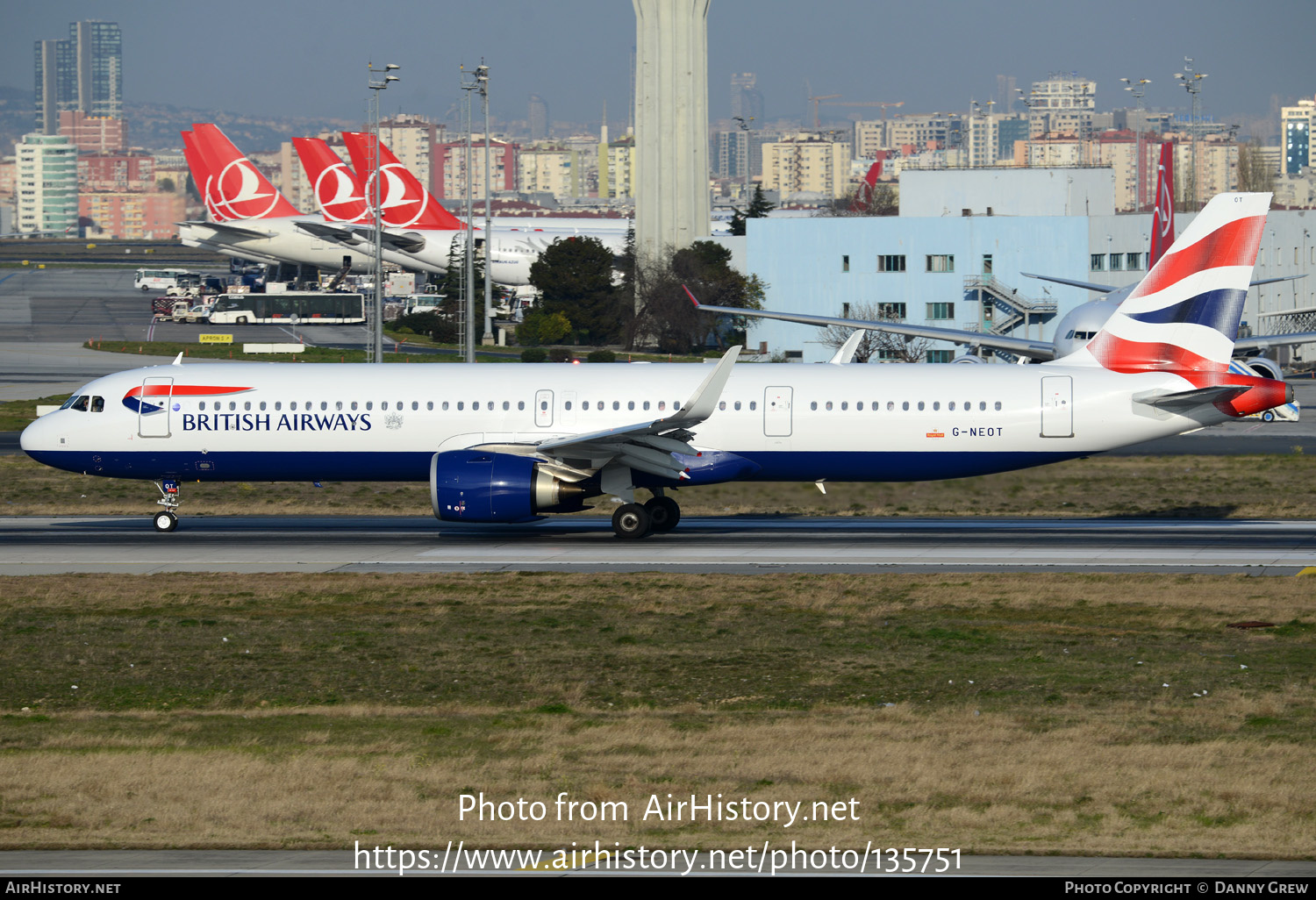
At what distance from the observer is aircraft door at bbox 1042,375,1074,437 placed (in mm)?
34375

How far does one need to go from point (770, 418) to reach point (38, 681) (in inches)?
718

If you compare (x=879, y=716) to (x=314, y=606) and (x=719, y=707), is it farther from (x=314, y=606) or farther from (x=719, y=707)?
(x=314, y=606)

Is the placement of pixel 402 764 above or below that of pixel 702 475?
below

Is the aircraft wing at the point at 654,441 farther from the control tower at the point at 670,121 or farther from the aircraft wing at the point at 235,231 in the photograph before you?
the aircraft wing at the point at 235,231

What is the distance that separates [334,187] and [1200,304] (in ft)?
348

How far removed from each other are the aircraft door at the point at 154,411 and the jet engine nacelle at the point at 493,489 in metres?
7.41

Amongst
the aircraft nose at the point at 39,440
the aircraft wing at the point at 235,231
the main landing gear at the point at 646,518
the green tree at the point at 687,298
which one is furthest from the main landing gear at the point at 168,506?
the aircraft wing at the point at 235,231

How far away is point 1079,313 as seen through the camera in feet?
214

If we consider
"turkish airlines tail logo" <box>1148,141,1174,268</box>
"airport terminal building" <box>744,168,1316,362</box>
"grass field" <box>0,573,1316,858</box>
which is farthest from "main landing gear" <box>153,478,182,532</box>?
"airport terminal building" <box>744,168,1316,362</box>

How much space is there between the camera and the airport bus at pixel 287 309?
11181 centimetres

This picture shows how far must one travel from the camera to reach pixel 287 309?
112312 millimetres

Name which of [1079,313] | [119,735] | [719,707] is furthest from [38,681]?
[1079,313]
